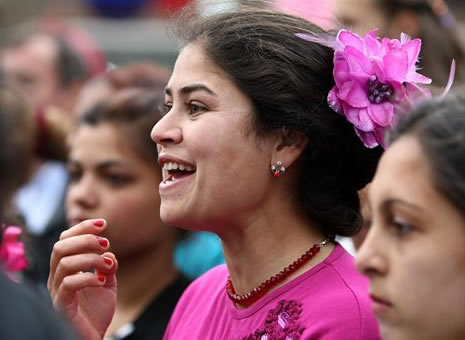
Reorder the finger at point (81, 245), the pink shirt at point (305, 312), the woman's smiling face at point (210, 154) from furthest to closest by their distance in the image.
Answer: the finger at point (81, 245)
the woman's smiling face at point (210, 154)
the pink shirt at point (305, 312)

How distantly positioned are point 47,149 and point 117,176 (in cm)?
171

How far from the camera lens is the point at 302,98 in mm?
3119

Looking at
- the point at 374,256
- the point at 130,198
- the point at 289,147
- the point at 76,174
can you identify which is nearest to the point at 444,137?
the point at 374,256

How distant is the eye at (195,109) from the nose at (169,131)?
0.05 meters

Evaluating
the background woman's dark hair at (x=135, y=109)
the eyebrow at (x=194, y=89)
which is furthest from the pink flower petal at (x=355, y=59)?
the background woman's dark hair at (x=135, y=109)

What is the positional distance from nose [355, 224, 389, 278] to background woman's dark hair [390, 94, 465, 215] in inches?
7.4

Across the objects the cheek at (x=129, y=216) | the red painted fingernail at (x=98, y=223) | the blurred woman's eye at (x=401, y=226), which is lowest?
the cheek at (x=129, y=216)

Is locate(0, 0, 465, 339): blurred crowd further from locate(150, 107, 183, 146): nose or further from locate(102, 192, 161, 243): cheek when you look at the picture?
locate(150, 107, 183, 146): nose

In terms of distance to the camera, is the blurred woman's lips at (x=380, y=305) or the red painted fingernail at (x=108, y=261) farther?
the red painted fingernail at (x=108, y=261)

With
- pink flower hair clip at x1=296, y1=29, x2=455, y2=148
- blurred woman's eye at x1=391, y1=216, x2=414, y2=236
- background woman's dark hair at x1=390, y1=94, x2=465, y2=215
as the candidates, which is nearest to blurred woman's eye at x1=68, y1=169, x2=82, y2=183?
pink flower hair clip at x1=296, y1=29, x2=455, y2=148

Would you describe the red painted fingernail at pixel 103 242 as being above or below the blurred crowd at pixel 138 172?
above

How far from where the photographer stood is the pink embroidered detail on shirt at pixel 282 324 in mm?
2943

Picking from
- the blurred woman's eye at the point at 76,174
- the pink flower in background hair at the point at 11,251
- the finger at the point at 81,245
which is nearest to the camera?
the finger at the point at 81,245

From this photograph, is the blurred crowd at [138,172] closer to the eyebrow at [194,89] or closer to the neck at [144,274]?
the neck at [144,274]
